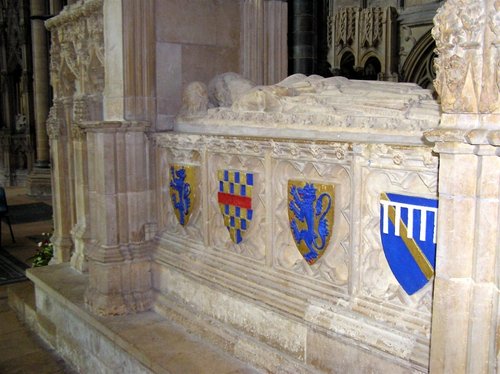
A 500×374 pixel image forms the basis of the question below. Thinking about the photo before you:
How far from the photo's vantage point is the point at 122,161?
13.6ft

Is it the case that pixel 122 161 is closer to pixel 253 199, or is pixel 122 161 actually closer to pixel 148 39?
pixel 148 39

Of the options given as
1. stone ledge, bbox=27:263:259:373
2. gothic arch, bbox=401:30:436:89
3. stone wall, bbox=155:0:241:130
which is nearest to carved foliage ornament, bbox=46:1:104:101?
stone wall, bbox=155:0:241:130

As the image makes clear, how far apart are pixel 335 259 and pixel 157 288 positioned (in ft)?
5.92

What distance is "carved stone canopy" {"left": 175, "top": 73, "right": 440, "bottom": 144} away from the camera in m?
2.66

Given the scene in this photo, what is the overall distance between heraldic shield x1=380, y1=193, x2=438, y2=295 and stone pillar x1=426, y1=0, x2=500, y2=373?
8.7 inches

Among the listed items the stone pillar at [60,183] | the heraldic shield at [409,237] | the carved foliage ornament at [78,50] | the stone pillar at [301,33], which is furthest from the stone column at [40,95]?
the heraldic shield at [409,237]

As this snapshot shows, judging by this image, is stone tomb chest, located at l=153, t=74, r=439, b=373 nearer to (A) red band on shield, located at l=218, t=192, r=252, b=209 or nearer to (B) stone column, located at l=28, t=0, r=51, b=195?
(A) red band on shield, located at l=218, t=192, r=252, b=209

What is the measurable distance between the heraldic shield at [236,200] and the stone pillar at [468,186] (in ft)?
4.48

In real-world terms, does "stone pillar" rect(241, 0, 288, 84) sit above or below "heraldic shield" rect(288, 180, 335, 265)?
above

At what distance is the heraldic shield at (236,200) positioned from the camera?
3330 mm

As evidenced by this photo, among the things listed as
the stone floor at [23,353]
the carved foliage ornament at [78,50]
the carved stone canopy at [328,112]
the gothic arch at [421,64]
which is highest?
the gothic arch at [421,64]

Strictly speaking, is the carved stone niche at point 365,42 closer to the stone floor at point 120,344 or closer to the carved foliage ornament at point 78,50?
the carved foliage ornament at point 78,50

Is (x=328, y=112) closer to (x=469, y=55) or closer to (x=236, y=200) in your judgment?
(x=236, y=200)

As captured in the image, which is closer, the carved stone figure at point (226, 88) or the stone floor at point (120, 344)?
the stone floor at point (120, 344)
